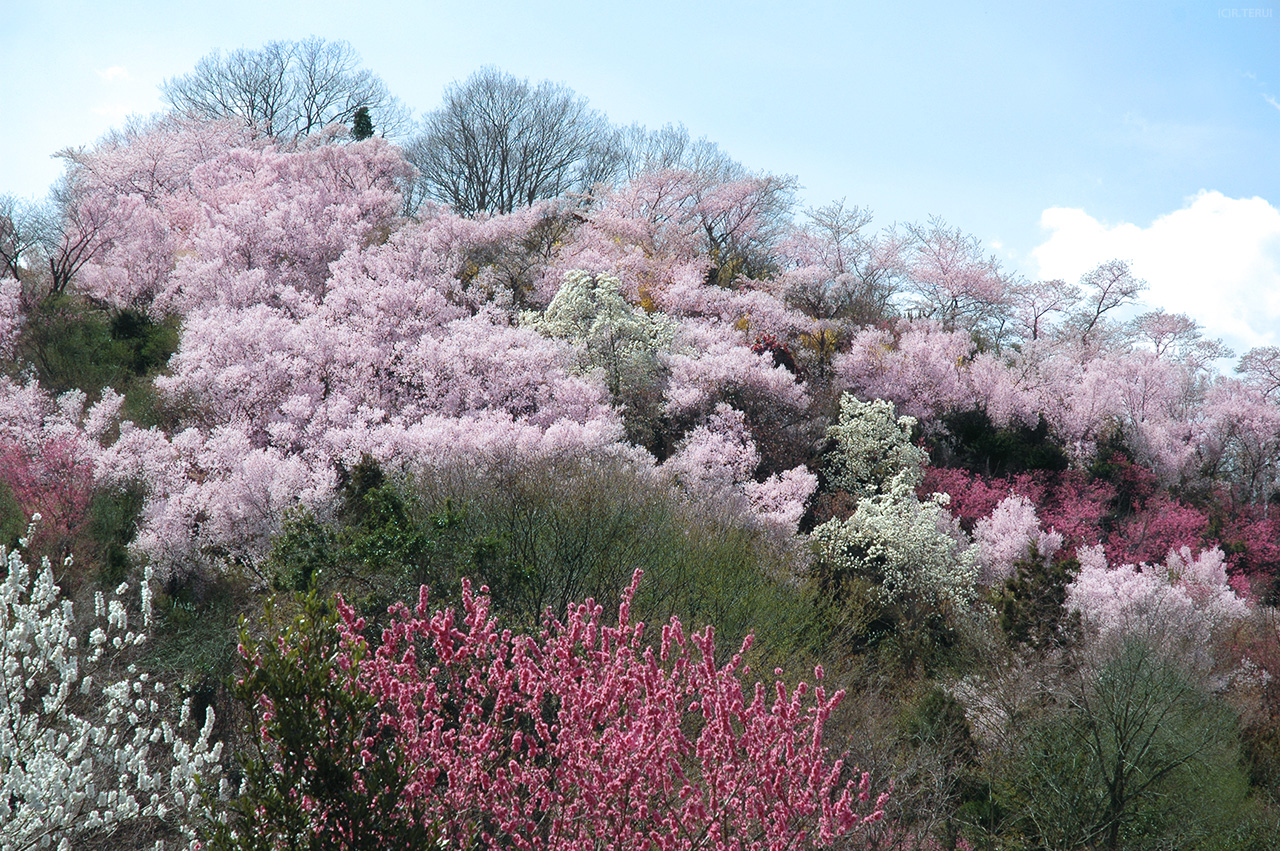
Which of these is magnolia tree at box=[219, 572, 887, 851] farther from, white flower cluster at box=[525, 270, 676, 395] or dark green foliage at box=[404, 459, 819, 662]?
white flower cluster at box=[525, 270, 676, 395]

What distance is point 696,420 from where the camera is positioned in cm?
2155

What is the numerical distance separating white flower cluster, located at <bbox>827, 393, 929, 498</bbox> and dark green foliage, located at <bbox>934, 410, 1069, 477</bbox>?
14.7 feet

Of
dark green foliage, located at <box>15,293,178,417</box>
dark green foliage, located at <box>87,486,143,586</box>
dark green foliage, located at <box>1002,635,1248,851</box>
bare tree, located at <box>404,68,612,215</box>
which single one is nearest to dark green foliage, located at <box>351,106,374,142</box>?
bare tree, located at <box>404,68,612,215</box>

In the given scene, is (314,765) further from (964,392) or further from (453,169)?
(453,169)

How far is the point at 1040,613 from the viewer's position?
16.4 meters

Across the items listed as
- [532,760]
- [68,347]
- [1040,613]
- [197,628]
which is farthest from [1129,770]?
[68,347]

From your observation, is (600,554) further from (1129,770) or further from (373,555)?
(1129,770)

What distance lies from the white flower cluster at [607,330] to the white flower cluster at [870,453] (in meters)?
5.16

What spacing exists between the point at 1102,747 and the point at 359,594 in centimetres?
1089

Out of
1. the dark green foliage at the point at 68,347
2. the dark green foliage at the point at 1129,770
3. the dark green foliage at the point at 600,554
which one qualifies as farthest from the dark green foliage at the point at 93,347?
the dark green foliage at the point at 1129,770

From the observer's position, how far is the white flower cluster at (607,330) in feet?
73.0

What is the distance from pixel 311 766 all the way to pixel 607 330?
60.1ft

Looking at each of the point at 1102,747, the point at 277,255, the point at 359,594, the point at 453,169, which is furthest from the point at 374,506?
the point at 453,169

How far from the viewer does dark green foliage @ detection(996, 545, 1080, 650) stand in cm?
1623
